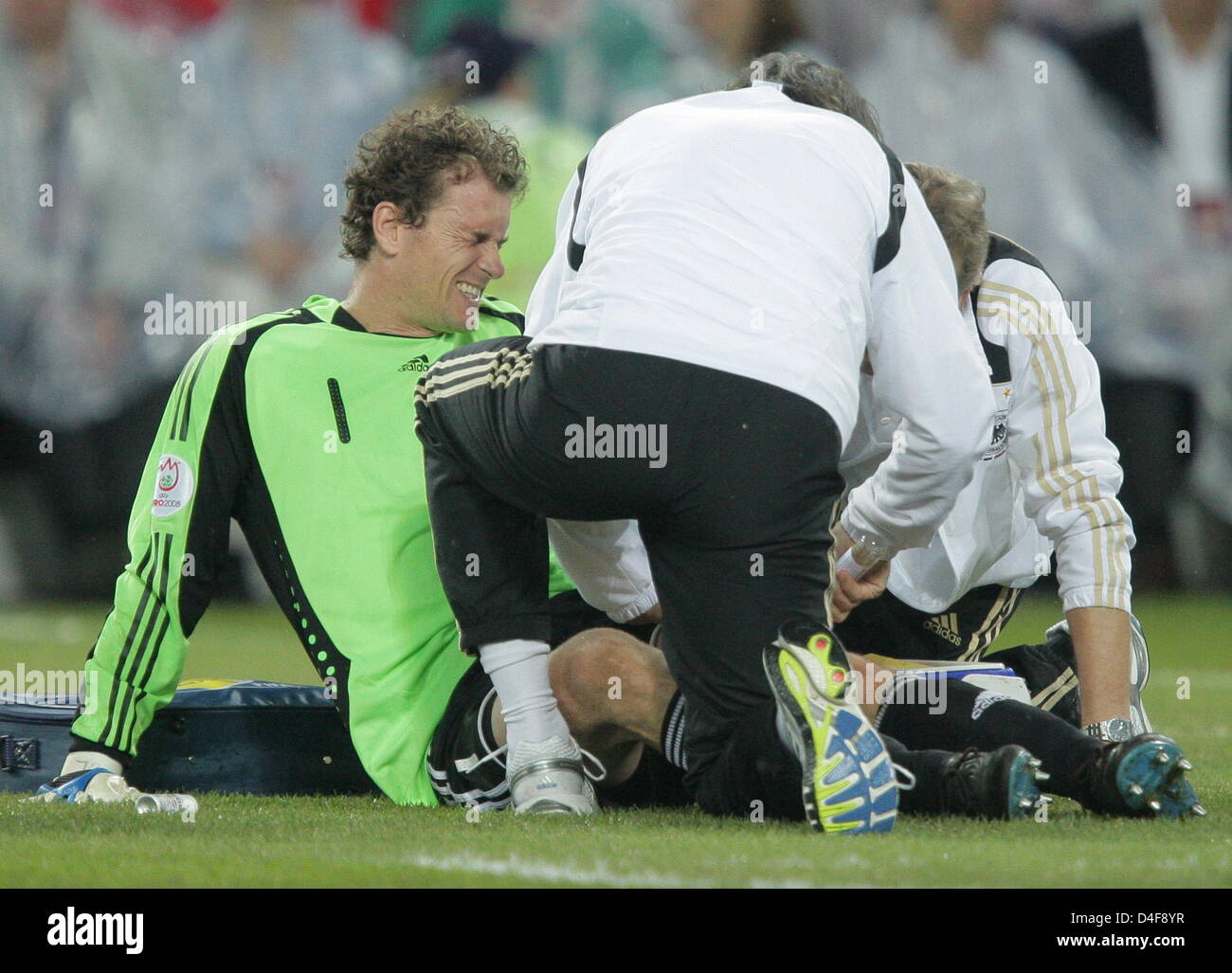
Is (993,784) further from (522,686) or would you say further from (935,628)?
(935,628)

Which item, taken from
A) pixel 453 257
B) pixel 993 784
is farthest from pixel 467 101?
pixel 993 784

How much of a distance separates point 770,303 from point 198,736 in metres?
1.70

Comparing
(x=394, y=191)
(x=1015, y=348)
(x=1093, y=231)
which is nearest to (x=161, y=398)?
(x=1093, y=231)

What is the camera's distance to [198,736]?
12.7ft

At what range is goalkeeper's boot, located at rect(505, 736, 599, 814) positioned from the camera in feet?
Answer: 10.8

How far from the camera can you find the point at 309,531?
3.84 metres

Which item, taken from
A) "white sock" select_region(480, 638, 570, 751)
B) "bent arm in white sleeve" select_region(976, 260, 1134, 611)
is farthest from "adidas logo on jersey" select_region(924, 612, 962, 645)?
"white sock" select_region(480, 638, 570, 751)

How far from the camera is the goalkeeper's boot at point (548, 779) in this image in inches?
130

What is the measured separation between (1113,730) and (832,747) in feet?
3.03

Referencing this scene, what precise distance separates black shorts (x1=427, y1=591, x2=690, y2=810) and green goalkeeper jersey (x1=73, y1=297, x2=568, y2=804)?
0.07 metres

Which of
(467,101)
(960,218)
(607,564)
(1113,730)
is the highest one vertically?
(467,101)

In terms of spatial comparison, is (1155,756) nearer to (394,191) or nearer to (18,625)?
(394,191)

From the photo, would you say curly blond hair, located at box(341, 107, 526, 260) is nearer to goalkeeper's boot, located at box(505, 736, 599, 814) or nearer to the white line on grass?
goalkeeper's boot, located at box(505, 736, 599, 814)

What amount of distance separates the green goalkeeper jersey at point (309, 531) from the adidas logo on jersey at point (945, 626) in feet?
3.74
